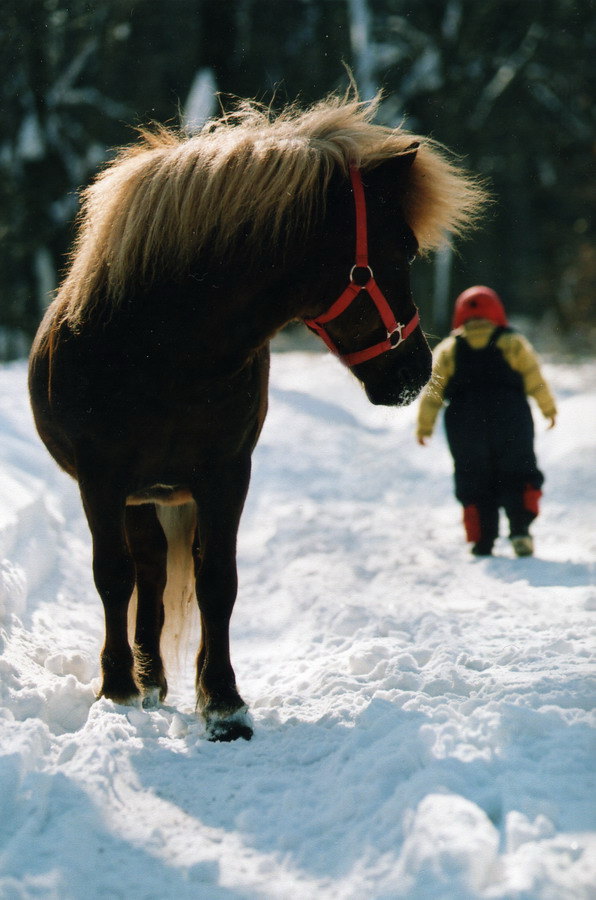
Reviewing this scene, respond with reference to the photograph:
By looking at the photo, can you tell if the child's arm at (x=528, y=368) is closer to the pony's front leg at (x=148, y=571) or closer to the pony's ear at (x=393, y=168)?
the pony's front leg at (x=148, y=571)

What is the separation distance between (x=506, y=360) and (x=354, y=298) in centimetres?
401

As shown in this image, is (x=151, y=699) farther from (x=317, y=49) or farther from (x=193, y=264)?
(x=317, y=49)

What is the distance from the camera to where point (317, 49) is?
22.9 meters

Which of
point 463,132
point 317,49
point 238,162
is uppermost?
point 238,162

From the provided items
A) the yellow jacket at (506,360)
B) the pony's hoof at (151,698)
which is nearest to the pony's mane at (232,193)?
the pony's hoof at (151,698)

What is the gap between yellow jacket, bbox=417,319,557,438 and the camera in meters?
6.89

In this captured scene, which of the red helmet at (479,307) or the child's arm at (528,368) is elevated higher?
the red helmet at (479,307)

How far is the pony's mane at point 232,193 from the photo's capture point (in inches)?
124

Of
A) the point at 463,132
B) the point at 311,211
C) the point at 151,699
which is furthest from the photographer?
the point at 463,132

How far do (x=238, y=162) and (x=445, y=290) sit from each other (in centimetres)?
2300

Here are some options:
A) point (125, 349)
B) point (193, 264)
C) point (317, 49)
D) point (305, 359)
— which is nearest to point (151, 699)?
point (125, 349)

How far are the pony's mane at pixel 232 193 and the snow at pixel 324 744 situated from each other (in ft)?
2.74

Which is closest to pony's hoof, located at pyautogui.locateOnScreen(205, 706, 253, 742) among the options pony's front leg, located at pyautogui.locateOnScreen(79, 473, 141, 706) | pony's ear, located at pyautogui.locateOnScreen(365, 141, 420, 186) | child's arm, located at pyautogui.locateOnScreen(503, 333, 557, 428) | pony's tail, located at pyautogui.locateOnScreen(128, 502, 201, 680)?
pony's front leg, located at pyautogui.locateOnScreen(79, 473, 141, 706)

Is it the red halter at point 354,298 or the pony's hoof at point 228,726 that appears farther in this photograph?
the pony's hoof at point 228,726
